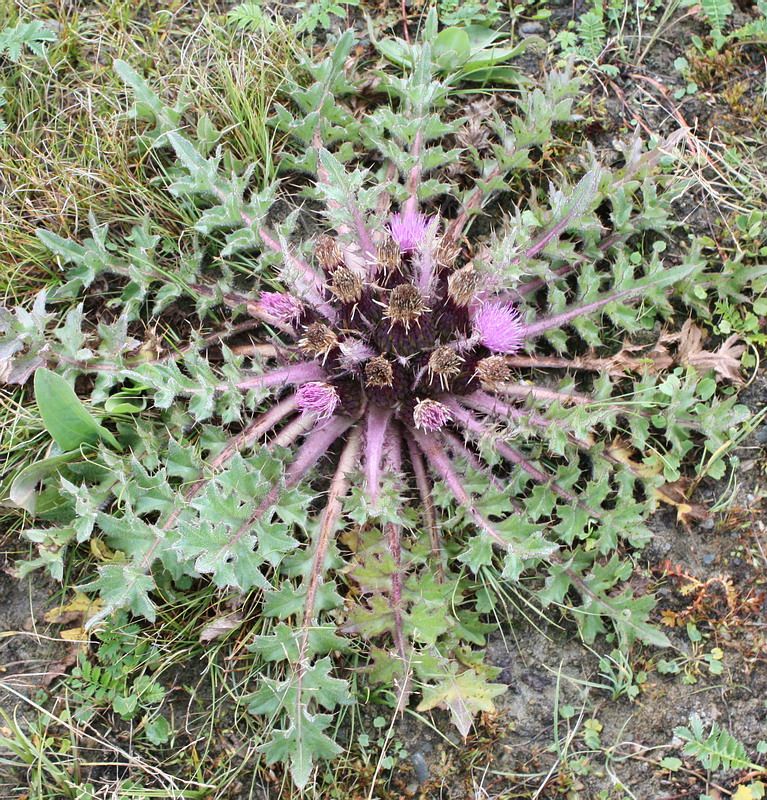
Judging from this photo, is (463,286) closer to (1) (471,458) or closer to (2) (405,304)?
(2) (405,304)

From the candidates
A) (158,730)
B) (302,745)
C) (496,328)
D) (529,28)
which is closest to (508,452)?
(496,328)

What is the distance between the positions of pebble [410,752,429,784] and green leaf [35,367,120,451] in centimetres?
170

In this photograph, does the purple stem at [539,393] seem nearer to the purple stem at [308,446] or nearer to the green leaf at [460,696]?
the purple stem at [308,446]

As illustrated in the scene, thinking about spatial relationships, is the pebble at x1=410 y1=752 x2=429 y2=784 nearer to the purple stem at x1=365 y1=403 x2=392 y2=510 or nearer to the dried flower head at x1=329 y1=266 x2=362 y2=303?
the purple stem at x1=365 y1=403 x2=392 y2=510

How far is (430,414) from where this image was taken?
107 inches

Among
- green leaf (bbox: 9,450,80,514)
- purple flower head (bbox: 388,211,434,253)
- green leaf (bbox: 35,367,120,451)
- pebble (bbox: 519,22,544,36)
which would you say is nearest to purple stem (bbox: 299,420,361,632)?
purple flower head (bbox: 388,211,434,253)

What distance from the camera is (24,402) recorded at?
3137 millimetres

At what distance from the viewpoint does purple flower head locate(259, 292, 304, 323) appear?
2844 millimetres

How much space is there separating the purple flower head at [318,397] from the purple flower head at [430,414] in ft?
1.03

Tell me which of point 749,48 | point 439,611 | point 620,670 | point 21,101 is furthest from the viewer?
point 749,48

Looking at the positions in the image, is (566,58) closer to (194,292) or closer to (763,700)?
(194,292)

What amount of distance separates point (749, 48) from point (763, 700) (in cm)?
306

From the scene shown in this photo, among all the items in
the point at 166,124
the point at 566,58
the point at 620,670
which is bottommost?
the point at 620,670

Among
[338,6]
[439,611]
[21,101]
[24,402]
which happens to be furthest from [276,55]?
[439,611]
